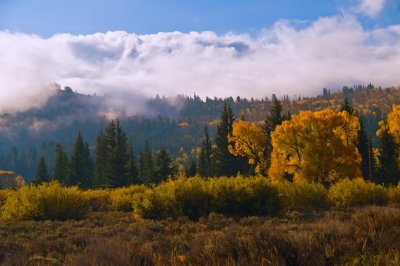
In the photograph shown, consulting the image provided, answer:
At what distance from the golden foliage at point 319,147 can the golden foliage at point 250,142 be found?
34.9 ft

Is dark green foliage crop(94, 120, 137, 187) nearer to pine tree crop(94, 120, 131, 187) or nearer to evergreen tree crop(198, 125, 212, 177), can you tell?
pine tree crop(94, 120, 131, 187)

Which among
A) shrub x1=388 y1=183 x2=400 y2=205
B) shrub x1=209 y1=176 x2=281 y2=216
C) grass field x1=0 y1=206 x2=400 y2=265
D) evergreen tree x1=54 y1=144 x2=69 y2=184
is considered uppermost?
grass field x1=0 y1=206 x2=400 y2=265

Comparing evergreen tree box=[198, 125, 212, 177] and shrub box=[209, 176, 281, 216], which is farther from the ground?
shrub box=[209, 176, 281, 216]

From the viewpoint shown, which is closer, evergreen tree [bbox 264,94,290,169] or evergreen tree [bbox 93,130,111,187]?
evergreen tree [bbox 264,94,290,169]

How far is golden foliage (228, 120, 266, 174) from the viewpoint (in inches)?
2057

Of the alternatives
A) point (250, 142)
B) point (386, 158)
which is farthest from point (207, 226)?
point (386, 158)

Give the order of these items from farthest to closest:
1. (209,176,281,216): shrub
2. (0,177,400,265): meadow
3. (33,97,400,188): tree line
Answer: (33,97,400,188): tree line, (209,176,281,216): shrub, (0,177,400,265): meadow

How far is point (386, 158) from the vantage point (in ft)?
160

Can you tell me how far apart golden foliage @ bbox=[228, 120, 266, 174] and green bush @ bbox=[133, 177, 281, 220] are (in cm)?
3385

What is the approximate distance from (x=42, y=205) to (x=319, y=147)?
27.2m

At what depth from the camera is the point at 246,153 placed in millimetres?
53250

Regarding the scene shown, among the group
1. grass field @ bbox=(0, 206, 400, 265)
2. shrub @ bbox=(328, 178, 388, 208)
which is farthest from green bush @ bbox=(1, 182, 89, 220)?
shrub @ bbox=(328, 178, 388, 208)

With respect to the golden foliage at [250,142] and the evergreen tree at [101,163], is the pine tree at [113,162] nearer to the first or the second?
the evergreen tree at [101,163]

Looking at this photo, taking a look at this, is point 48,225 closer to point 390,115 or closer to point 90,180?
point 390,115
